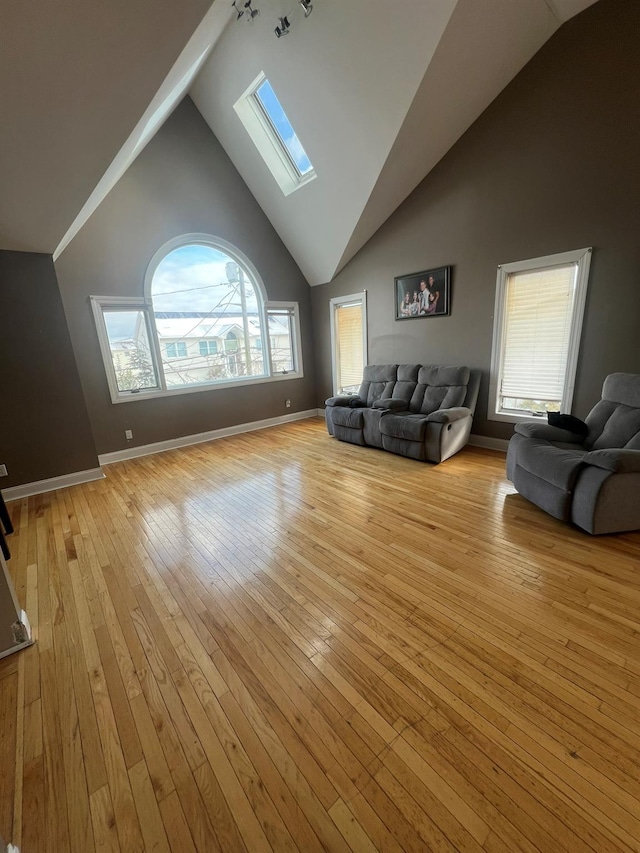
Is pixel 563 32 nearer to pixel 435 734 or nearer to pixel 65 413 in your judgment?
pixel 435 734

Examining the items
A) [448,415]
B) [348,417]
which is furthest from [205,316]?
[448,415]

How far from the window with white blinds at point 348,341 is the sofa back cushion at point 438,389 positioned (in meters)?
1.39

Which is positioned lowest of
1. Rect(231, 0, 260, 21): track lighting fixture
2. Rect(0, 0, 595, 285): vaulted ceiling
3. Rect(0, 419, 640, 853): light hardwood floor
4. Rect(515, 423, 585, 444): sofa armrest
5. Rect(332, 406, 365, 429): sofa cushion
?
Rect(0, 419, 640, 853): light hardwood floor

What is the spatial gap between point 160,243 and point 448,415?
433cm

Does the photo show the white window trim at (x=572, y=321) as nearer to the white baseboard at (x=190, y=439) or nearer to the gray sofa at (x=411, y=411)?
the gray sofa at (x=411, y=411)

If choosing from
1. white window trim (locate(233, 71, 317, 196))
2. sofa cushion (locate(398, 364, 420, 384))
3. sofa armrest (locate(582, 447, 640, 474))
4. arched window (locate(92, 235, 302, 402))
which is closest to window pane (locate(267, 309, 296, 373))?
arched window (locate(92, 235, 302, 402))

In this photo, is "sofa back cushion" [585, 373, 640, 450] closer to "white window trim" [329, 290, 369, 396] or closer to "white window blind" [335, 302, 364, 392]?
"white window trim" [329, 290, 369, 396]

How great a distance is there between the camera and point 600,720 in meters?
1.19

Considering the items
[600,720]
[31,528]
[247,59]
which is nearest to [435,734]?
[600,720]

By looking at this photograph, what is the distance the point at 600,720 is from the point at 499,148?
4656 millimetres

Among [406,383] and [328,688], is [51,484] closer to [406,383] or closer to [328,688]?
[328,688]

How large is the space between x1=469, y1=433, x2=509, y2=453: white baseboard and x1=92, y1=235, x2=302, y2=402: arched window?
11.1 ft

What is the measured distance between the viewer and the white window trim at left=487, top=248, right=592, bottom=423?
3176 millimetres

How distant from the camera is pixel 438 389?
13.5ft
